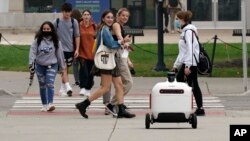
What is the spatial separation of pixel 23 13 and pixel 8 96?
2293cm

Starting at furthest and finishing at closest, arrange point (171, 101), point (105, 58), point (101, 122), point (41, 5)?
point (41, 5)
point (105, 58)
point (101, 122)
point (171, 101)

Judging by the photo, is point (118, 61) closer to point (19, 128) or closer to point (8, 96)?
point (19, 128)

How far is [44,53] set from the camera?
1541cm

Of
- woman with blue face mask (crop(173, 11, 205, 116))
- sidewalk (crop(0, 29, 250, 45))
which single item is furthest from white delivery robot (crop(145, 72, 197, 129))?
sidewalk (crop(0, 29, 250, 45))

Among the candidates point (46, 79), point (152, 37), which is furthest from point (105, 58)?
point (152, 37)

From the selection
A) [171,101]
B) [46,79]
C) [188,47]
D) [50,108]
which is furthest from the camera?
[50,108]

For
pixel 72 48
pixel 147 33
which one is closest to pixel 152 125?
pixel 72 48

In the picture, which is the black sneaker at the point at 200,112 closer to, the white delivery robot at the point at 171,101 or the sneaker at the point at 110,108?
the sneaker at the point at 110,108

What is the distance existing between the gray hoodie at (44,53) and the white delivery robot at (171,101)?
3336 mm

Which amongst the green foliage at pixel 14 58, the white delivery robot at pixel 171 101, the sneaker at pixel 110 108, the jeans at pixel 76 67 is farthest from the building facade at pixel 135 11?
the white delivery robot at pixel 171 101

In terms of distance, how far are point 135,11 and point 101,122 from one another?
3050 centimetres

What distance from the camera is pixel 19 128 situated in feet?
43.1

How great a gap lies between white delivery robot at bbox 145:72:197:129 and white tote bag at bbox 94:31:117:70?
6.13 feet

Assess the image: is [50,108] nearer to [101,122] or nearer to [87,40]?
[101,122]
